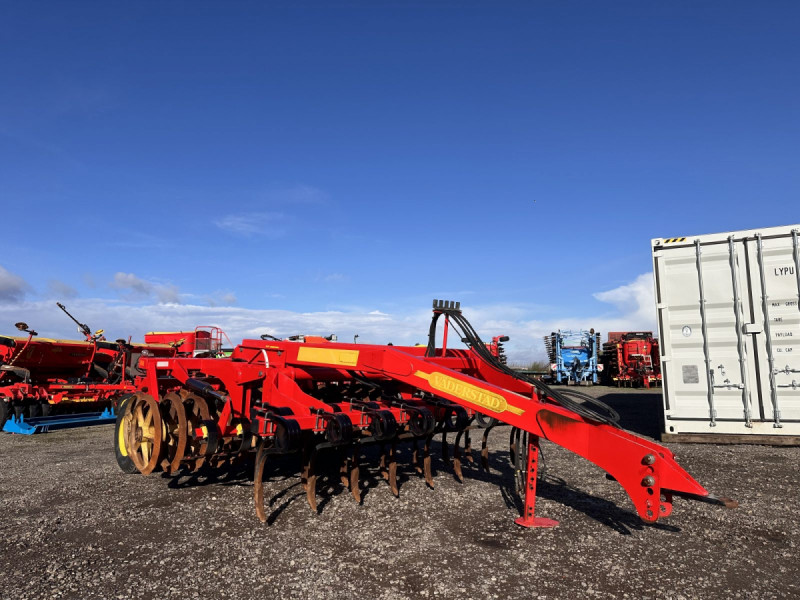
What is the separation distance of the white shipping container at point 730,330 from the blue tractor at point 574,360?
16017mm

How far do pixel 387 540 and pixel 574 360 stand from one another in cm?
2206

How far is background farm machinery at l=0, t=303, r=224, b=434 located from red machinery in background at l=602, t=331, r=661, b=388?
1794cm

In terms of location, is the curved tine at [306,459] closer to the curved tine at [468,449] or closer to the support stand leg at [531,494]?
the support stand leg at [531,494]

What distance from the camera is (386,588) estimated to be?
3504 mm

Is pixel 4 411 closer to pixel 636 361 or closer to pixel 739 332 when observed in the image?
pixel 739 332

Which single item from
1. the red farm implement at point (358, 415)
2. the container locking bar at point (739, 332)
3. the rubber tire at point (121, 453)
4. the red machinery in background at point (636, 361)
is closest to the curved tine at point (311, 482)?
the red farm implement at point (358, 415)

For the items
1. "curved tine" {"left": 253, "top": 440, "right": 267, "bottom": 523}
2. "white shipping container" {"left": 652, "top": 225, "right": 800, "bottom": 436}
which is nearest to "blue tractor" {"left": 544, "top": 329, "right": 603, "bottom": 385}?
"white shipping container" {"left": 652, "top": 225, "right": 800, "bottom": 436}

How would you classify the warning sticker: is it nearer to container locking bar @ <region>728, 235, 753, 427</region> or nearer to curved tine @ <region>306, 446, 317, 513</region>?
container locking bar @ <region>728, 235, 753, 427</region>

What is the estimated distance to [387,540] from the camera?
4355 millimetres

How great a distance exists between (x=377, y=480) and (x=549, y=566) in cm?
283

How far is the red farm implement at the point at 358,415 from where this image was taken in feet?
12.9

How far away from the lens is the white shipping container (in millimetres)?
8102

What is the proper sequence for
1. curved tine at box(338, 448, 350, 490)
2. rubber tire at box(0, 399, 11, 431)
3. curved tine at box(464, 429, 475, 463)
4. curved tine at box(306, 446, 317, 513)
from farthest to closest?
rubber tire at box(0, 399, 11, 431)
curved tine at box(464, 429, 475, 463)
curved tine at box(338, 448, 350, 490)
curved tine at box(306, 446, 317, 513)

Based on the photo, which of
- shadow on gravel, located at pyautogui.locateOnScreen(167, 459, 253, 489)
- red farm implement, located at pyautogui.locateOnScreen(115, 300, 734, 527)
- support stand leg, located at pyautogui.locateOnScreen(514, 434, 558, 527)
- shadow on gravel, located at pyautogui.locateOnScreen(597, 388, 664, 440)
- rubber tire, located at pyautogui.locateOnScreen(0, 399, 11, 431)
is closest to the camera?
red farm implement, located at pyautogui.locateOnScreen(115, 300, 734, 527)
